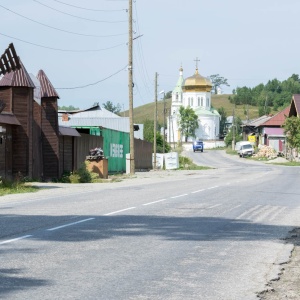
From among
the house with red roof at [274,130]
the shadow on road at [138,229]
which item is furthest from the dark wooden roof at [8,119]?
the house with red roof at [274,130]

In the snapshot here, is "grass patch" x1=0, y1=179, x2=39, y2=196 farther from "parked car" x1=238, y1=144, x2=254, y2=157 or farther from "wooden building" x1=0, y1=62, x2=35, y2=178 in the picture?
"parked car" x1=238, y1=144, x2=254, y2=157

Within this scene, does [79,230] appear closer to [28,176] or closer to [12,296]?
[12,296]

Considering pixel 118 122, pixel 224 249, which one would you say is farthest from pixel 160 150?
pixel 224 249

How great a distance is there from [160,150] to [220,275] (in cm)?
8726

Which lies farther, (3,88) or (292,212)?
(3,88)

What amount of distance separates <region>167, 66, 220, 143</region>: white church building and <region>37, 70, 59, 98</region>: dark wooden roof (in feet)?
407

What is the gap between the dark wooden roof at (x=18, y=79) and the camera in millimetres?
36781

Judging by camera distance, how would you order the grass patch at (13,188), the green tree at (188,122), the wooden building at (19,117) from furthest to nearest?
the green tree at (188,122) → the wooden building at (19,117) → the grass patch at (13,188)

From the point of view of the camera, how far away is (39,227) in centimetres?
1509

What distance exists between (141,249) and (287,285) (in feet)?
10.1

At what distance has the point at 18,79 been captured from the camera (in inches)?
1457

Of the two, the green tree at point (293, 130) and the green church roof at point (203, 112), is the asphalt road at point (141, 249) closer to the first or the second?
the green tree at point (293, 130)

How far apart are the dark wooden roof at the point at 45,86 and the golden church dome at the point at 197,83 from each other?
12668cm

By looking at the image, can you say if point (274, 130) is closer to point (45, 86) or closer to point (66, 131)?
point (66, 131)
